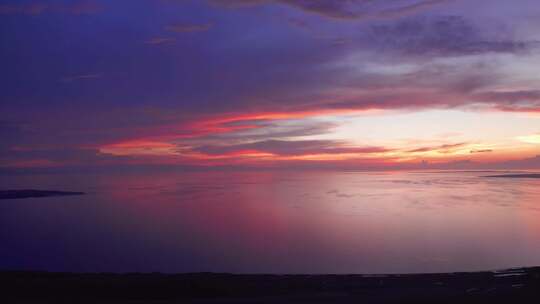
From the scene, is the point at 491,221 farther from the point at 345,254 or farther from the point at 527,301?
the point at 527,301

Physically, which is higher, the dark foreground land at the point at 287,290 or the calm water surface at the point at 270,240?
the calm water surface at the point at 270,240

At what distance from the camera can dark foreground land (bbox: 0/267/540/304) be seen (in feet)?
24.8

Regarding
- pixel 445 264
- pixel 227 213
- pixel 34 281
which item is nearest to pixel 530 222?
pixel 445 264

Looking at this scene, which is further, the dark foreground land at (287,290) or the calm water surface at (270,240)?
the calm water surface at (270,240)

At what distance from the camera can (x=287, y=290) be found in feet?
28.7

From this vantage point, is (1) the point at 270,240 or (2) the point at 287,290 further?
Answer: (1) the point at 270,240

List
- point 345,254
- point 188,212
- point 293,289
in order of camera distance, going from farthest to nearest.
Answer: point 188,212
point 345,254
point 293,289

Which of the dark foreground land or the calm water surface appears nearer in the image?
the dark foreground land

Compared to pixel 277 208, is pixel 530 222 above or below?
below

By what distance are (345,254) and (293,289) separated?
7.92 metres

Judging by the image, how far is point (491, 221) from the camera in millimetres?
24734

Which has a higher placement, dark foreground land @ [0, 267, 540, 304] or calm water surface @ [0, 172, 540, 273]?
calm water surface @ [0, 172, 540, 273]

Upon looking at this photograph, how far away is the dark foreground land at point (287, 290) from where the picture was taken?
297 inches

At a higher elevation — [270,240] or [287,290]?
[270,240]
